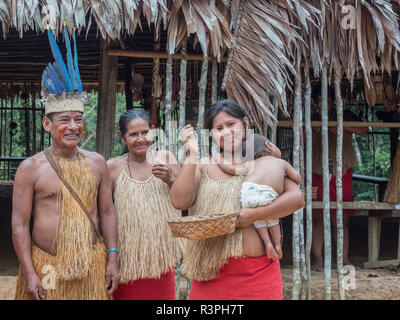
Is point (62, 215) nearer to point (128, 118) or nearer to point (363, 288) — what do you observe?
point (128, 118)

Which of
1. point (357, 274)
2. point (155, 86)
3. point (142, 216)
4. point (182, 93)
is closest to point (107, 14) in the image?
point (182, 93)

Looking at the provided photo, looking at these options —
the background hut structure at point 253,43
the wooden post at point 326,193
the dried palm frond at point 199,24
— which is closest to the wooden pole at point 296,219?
the background hut structure at point 253,43

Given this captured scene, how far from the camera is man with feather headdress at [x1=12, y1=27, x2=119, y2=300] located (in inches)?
103

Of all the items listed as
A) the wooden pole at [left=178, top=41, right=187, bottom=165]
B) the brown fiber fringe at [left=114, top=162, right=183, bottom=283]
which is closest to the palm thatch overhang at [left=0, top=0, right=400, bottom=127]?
the wooden pole at [left=178, top=41, right=187, bottom=165]

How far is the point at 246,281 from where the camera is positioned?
247 cm

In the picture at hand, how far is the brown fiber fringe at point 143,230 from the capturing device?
9.39 feet

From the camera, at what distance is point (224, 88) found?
168 inches

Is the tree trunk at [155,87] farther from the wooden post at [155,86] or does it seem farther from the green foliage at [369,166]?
the green foliage at [369,166]

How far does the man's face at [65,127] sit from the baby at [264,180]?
771 mm

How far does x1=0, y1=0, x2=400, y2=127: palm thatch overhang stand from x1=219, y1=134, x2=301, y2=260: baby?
154cm

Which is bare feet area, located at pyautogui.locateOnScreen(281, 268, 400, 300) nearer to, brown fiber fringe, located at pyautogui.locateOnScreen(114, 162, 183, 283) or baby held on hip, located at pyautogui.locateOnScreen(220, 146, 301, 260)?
brown fiber fringe, located at pyautogui.locateOnScreen(114, 162, 183, 283)

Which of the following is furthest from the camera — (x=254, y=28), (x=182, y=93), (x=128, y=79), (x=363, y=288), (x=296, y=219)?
(x=128, y=79)

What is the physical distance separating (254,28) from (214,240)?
222cm
